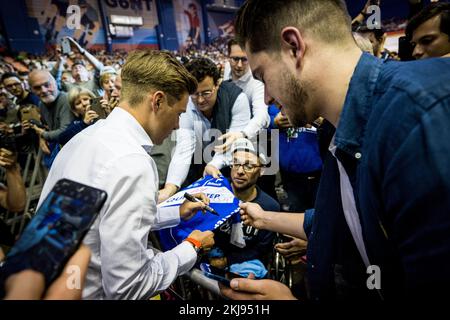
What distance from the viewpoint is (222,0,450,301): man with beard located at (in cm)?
58

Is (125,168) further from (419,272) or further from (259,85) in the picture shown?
(259,85)

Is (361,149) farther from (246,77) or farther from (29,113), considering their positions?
(29,113)

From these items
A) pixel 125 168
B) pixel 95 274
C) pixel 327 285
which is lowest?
pixel 327 285

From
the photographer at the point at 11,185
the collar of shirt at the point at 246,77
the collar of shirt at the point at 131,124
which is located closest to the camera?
the collar of shirt at the point at 131,124

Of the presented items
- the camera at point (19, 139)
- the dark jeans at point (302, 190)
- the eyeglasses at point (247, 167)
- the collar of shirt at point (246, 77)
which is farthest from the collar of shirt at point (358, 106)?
the camera at point (19, 139)

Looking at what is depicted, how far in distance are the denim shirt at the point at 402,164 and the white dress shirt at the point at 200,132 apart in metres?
1.70

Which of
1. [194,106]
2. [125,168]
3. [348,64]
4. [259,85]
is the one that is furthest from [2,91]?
[348,64]

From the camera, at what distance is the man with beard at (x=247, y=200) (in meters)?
2.10

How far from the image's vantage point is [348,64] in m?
0.85

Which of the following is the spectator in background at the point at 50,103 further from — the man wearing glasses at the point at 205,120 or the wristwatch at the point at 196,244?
the wristwatch at the point at 196,244

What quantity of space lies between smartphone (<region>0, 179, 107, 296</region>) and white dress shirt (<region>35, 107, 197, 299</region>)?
1.19ft
